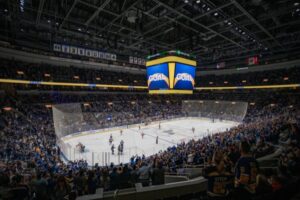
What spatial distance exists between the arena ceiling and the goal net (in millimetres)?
10179

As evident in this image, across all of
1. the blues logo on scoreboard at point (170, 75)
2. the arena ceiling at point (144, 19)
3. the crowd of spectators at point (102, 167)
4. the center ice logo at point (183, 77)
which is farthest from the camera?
the arena ceiling at point (144, 19)

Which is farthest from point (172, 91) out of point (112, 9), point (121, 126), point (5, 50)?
point (5, 50)

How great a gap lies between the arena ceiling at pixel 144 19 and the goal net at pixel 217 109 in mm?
10179

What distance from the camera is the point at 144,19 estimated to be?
47.0 ft

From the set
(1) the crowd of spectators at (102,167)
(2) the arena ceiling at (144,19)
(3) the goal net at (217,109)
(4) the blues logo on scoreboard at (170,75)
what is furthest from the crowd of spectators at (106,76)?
(4) the blues logo on scoreboard at (170,75)

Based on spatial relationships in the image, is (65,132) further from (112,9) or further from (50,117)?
(112,9)

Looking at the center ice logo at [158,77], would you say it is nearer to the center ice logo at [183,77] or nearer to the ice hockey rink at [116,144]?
the center ice logo at [183,77]

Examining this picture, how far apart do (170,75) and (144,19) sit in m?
8.94

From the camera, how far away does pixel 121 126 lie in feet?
78.6

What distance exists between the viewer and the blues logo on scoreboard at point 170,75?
7477 mm

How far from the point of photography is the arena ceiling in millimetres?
11336

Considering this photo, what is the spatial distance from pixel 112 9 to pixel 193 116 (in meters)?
24.6

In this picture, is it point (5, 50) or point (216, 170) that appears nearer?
point (216, 170)

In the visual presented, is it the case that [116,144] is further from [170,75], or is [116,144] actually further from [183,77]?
[170,75]
